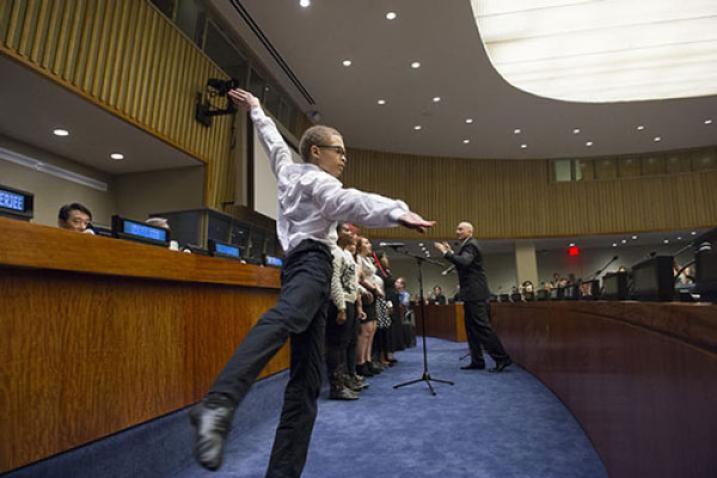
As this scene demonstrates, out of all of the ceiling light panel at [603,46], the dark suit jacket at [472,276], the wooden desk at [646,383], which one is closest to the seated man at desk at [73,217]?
the wooden desk at [646,383]

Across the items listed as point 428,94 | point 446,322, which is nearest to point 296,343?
point 428,94

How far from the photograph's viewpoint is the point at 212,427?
949mm

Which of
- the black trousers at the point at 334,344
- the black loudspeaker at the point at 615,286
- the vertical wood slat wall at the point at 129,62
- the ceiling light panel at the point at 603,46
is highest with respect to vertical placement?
the ceiling light panel at the point at 603,46

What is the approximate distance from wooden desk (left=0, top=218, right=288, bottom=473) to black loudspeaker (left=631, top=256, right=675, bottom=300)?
5.17ft

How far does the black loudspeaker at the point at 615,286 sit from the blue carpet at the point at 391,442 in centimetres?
62

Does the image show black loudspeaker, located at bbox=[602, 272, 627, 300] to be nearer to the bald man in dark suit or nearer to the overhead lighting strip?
the bald man in dark suit

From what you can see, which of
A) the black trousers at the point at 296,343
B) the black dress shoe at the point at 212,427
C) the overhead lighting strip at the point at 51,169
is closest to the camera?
the black dress shoe at the point at 212,427

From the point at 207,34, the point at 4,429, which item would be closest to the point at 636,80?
the point at 207,34

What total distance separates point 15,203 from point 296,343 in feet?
2.77

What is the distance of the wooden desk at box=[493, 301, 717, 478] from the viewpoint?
2.34 feet

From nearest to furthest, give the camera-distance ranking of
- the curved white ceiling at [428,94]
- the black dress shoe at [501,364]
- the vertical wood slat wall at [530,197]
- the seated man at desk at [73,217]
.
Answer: the seated man at desk at [73,217] < the black dress shoe at [501,364] < the curved white ceiling at [428,94] < the vertical wood slat wall at [530,197]

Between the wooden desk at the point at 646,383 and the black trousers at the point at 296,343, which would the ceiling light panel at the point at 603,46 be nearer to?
the wooden desk at the point at 646,383

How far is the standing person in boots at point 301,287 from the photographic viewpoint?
→ 1083 millimetres

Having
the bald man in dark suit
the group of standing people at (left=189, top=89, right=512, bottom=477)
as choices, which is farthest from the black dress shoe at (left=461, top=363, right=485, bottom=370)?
the group of standing people at (left=189, top=89, right=512, bottom=477)
